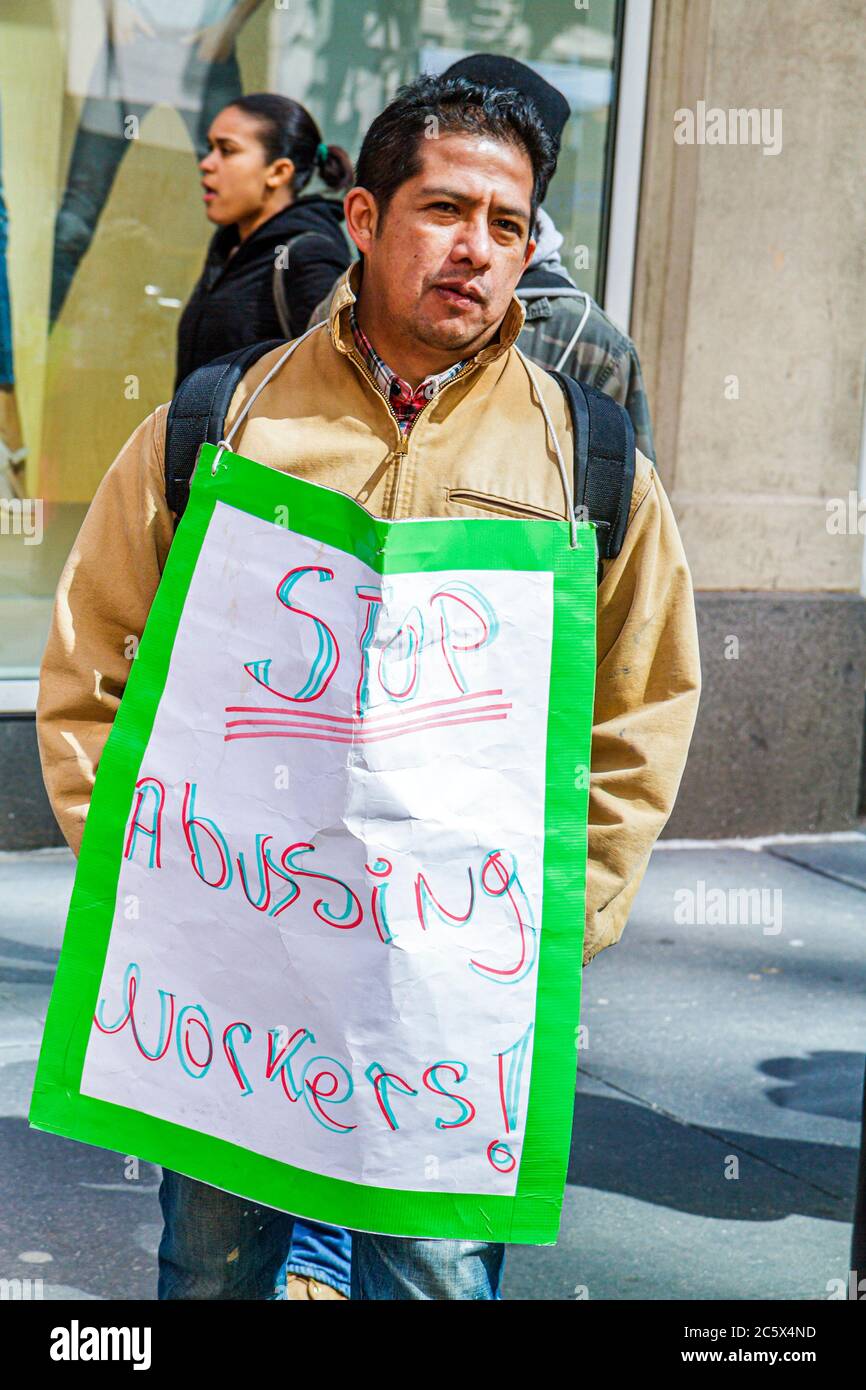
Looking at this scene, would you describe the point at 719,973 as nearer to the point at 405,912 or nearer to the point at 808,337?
the point at 808,337

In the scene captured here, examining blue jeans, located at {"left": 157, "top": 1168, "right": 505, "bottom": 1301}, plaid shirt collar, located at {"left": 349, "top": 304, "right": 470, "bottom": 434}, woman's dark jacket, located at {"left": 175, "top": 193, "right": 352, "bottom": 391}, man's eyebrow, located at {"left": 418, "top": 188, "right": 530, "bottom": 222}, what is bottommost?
blue jeans, located at {"left": 157, "top": 1168, "right": 505, "bottom": 1301}

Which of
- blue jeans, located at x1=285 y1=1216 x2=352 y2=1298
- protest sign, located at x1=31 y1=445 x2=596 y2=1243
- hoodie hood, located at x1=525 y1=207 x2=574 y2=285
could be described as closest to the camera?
protest sign, located at x1=31 y1=445 x2=596 y2=1243

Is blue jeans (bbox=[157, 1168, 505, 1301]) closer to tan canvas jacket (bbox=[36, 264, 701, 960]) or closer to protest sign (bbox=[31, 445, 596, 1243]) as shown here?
protest sign (bbox=[31, 445, 596, 1243])

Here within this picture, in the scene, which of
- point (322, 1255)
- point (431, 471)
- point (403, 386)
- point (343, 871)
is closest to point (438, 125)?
point (403, 386)

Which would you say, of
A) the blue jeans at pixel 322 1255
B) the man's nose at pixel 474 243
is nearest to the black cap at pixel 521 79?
the man's nose at pixel 474 243

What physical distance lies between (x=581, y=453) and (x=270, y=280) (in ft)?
9.29

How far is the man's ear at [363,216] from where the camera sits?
218 centimetres

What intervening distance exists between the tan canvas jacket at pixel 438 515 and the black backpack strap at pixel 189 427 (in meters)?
0.02

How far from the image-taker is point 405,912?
192cm

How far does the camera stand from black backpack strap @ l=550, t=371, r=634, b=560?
Result: 6.99ft

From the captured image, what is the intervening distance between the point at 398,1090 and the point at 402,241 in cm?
107

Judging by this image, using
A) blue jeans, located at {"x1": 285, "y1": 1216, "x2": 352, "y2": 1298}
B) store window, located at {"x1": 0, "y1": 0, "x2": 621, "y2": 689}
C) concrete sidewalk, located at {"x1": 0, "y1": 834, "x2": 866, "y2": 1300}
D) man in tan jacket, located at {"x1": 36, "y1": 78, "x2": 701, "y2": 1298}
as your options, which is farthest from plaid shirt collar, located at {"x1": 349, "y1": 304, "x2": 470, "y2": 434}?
store window, located at {"x1": 0, "y1": 0, "x2": 621, "y2": 689}

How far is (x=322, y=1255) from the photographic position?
2910mm
